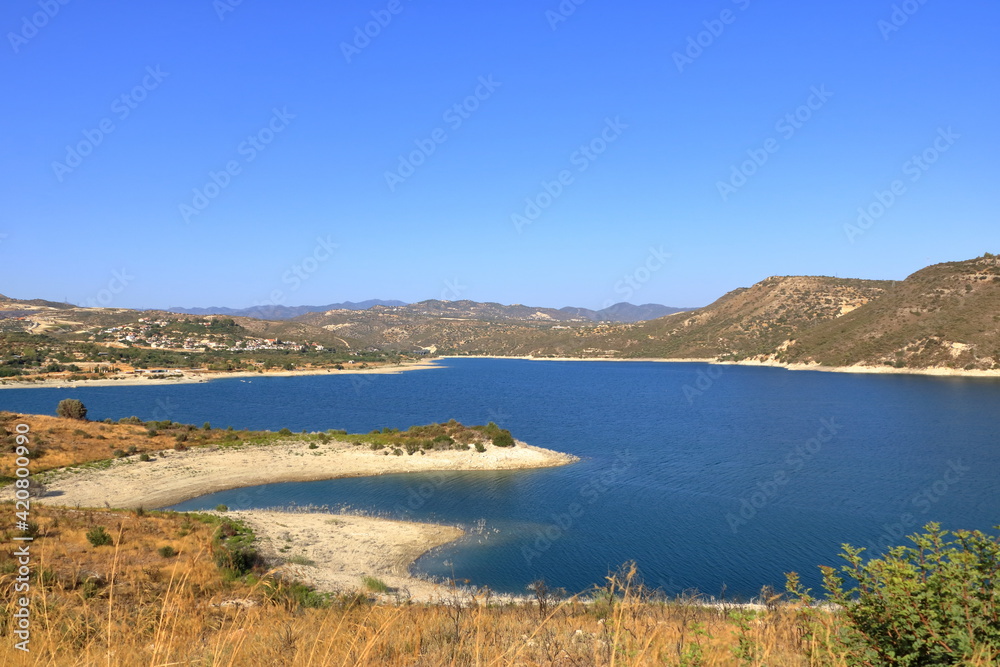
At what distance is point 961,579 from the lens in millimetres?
4957

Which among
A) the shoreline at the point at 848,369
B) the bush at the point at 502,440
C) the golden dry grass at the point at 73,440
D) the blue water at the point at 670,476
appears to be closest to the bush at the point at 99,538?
the blue water at the point at 670,476

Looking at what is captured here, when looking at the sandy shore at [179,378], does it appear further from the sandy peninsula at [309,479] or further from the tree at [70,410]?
the sandy peninsula at [309,479]

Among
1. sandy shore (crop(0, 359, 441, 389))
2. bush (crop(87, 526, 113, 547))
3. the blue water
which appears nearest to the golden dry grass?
the blue water

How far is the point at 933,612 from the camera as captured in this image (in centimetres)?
471

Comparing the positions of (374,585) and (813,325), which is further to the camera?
(813,325)

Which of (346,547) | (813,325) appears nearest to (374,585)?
(346,547)

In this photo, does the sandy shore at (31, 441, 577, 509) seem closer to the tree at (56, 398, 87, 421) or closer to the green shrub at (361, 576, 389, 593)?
the tree at (56, 398, 87, 421)

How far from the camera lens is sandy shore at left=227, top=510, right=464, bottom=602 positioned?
1920 centimetres

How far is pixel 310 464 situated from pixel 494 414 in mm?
30853

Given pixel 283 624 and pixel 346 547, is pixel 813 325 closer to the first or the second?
pixel 346 547

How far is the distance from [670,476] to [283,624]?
121 feet

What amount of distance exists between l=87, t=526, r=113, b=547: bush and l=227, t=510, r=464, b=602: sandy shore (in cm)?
507

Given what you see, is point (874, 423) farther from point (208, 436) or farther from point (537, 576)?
point (208, 436)

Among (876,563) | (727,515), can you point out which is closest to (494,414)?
(727,515)
